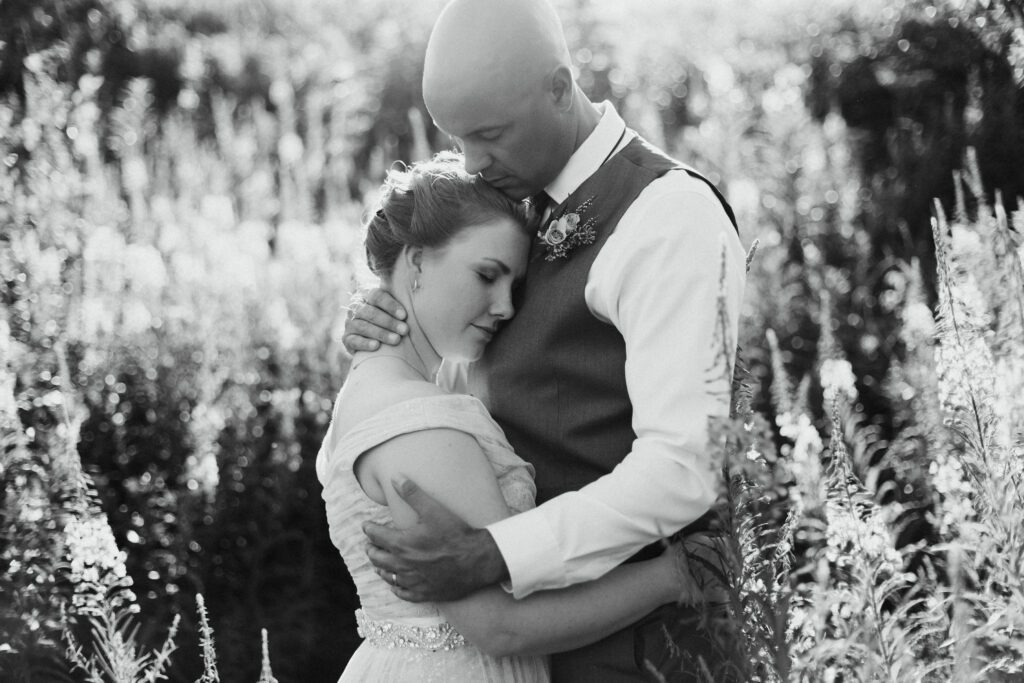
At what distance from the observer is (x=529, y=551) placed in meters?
2.37

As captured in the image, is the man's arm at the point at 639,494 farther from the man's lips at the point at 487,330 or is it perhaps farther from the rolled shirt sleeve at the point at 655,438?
the man's lips at the point at 487,330

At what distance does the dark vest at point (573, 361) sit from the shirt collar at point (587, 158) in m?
0.04

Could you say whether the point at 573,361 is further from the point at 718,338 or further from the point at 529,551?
the point at 718,338

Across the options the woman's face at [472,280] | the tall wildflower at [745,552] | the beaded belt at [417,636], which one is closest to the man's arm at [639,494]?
the tall wildflower at [745,552]

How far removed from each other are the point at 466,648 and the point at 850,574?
972mm

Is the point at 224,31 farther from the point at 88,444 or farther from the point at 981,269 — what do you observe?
the point at 981,269

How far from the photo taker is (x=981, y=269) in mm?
4234

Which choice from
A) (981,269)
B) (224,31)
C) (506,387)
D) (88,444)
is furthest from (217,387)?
(224,31)

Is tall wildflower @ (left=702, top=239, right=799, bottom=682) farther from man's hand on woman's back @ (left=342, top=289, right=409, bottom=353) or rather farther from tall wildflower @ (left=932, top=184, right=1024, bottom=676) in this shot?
man's hand on woman's back @ (left=342, top=289, right=409, bottom=353)

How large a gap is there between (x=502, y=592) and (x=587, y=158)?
43.2 inches

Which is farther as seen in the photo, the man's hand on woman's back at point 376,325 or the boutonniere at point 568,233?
the man's hand on woman's back at point 376,325

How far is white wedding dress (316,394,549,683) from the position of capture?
263 centimetres

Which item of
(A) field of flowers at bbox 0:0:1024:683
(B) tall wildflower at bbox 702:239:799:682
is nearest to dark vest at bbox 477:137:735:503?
(A) field of flowers at bbox 0:0:1024:683

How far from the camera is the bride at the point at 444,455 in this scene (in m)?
2.48
